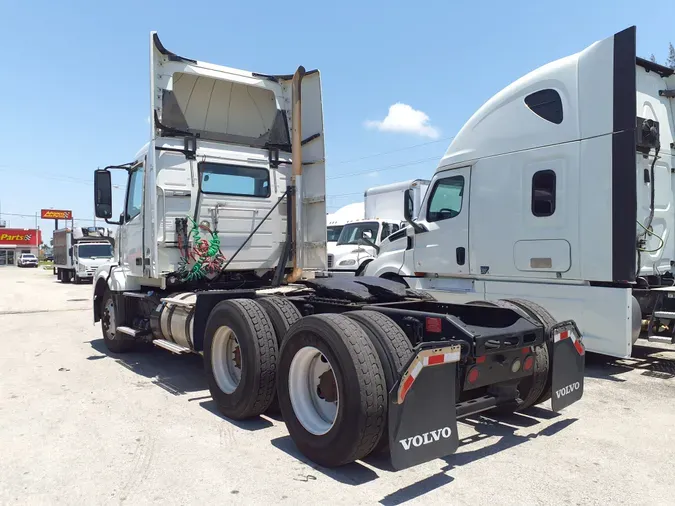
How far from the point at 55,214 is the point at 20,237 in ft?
18.7

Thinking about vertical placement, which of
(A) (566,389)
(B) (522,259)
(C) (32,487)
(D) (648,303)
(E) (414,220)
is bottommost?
(C) (32,487)

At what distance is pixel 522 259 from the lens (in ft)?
23.0

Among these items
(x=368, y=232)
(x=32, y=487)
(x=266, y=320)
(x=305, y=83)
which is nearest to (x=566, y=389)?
(x=266, y=320)

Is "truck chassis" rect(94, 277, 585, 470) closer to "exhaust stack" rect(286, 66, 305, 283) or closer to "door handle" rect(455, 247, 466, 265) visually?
"exhaust stack" rect(286, 66, 305, 283)

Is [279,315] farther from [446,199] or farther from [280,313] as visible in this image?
[446,199]

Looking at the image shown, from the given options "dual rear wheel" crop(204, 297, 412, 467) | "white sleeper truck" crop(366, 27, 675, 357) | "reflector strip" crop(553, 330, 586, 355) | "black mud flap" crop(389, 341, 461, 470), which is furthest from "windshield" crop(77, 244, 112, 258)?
"black mud flap" crop(389, 341, 461, 470)

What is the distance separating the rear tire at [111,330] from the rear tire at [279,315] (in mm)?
3729

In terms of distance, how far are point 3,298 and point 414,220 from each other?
53.5ft

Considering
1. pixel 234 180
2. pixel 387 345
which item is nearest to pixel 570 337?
pixel 387 345

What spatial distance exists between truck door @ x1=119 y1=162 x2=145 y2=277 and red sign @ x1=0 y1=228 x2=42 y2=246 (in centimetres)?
7775

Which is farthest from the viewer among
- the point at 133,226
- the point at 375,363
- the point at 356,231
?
the point at 356,231

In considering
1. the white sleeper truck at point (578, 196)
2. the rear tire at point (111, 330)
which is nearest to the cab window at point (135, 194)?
the rear tire at point (111, 330)

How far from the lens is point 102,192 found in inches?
297

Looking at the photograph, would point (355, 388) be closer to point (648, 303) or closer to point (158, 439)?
point (158, 439)
